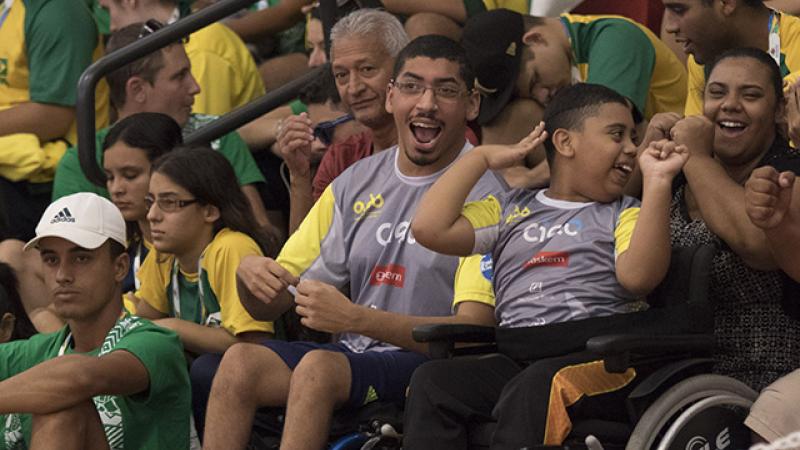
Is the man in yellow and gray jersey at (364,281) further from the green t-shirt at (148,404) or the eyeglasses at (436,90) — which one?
the green t-shirt at (148,404)

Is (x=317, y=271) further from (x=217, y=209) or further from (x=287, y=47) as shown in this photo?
(x=287, y=47)

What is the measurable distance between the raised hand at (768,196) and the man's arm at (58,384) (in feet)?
7.15

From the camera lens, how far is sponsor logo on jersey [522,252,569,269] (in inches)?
231

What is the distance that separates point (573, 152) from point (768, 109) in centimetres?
69

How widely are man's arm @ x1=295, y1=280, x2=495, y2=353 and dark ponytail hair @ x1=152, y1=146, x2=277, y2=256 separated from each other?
3.20 feet

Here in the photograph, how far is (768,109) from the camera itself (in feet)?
20.0

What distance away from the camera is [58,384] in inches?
231

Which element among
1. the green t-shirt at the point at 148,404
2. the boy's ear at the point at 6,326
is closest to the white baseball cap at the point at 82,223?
the green t-shirt at the point at 148,404

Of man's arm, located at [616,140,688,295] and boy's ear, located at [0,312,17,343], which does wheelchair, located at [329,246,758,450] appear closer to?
man's arm, located at [616,140,688,295]

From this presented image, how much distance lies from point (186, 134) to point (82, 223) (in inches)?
76.1

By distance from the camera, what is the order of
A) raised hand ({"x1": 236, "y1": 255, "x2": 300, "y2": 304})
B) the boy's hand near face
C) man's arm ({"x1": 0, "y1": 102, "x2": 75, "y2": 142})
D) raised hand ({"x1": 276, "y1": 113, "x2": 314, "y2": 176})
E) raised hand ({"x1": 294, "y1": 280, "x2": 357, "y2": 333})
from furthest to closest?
man's arm ({"x1": 0, "y1": 102, "x2": 75, "y2": 142})
raised hand ({"x1": 276, "y1": 113, "x2": 314, "y2": 176})
raised hand ({"x1": 236, "y1": 255, "x2": 300, "y2": 304})
raised hand ({"x1": 294, "y1": 280, "x2": 357, "y2": 333})
the boy's hand near face

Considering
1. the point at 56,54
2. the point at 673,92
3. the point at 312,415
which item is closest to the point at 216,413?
the point at 312,415

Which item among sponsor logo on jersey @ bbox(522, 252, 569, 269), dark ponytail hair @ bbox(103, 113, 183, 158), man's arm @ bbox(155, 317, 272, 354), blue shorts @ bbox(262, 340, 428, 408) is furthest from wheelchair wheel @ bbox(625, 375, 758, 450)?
dark ponytail hair @ bbox(103, 113, 183, 158)

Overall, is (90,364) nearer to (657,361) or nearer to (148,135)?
(657,361)
